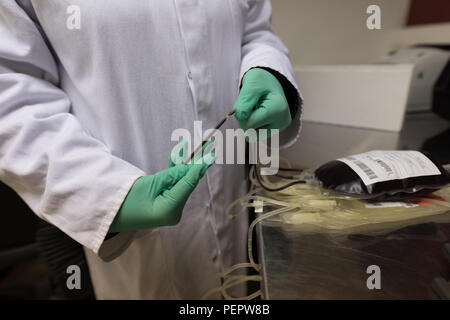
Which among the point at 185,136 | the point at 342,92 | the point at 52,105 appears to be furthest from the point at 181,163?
the point at 342,92

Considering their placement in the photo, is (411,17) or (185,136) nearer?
(185,136)

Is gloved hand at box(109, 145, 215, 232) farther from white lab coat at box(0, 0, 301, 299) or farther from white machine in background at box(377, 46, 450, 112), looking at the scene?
white machine in background at box(377, 46, 450, 112)

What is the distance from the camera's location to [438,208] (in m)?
0.48

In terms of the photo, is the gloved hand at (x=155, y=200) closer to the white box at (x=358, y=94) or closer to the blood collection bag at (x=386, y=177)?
the blood collection bag at (x=386, y=177)

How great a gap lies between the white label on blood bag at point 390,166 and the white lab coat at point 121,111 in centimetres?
22

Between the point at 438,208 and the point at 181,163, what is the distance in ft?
1.57

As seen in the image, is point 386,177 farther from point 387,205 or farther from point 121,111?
point 121,111

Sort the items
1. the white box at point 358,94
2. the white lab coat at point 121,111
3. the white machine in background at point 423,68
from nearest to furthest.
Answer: the white lab coat at point 121,111 → the white box at point 358,94 → the white machine in background at point 423,68

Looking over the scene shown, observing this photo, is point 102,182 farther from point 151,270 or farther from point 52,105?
point 151,270

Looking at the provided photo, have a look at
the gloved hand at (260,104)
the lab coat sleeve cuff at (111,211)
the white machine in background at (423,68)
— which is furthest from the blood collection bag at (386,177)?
the white machine in background at (423,68)

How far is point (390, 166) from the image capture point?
1.58ft

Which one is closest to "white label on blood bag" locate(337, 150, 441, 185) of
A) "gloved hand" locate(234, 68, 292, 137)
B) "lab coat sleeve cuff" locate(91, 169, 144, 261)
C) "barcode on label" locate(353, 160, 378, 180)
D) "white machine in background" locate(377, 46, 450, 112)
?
"barcode on label" locate(353, 160, 378, 180)

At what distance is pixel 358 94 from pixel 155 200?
0.85 metres

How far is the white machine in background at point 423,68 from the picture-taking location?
108 centimetres
